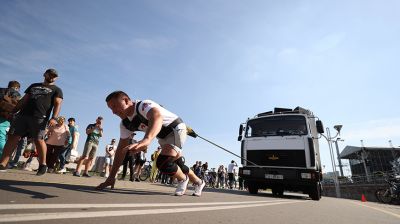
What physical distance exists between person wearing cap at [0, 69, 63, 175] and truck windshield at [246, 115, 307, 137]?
259 inches

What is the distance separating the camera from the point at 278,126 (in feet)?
29.2

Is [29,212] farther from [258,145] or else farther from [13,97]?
[258,145]

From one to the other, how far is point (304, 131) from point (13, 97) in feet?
26.8

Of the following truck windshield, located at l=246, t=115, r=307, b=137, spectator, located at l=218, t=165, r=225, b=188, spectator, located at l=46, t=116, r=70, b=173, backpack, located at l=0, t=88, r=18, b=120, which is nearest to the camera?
backpack, located at l=0, t=88, r=18, b=120

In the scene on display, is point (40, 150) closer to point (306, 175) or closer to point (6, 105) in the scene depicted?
point (6, 105)

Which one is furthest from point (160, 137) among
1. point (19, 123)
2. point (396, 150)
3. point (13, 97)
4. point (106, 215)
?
point (396, 150)

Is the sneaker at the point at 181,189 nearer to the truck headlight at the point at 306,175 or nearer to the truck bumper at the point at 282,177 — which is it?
the truck bumper at the point at 282,177

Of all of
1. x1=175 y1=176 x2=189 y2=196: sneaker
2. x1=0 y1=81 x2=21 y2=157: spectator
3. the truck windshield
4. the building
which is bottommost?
x1=175 y1=176 x2=189 y2=196: sneaker

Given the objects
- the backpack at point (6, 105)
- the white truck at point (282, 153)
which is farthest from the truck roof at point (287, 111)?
the backpack at point (6, 105)

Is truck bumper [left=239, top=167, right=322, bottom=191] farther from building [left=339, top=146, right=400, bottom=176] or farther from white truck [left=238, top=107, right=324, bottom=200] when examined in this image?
building [left=339, top=146, right=400, bottom=176]

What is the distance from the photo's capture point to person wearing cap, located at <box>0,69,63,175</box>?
4512 mm

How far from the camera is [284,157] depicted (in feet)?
27.2

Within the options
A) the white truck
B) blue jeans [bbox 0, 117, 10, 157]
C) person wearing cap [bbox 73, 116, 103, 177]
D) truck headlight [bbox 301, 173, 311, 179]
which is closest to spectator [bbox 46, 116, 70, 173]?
person wearing cap [bbox 73, 116, 103, 177]

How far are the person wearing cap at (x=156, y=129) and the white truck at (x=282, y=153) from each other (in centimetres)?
459
